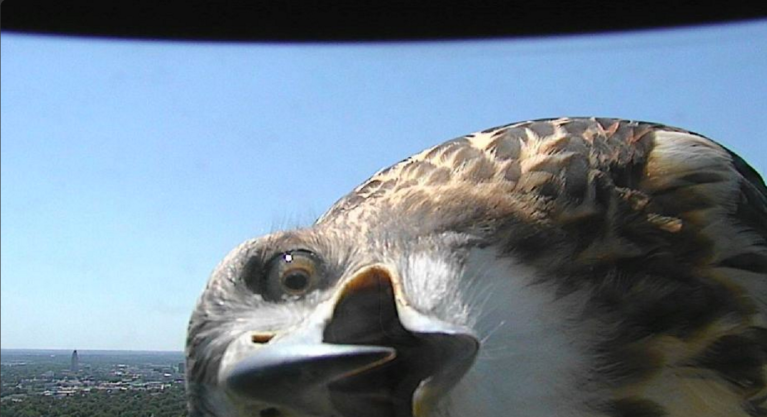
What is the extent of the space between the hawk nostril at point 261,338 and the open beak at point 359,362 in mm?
11

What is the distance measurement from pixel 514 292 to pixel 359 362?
468mm

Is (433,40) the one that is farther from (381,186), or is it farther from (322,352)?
(322,352)

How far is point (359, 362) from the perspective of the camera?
1519 mm

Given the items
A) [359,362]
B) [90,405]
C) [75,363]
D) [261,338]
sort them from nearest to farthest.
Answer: [359,362] < [261,338] < [90,405] < [75,363]

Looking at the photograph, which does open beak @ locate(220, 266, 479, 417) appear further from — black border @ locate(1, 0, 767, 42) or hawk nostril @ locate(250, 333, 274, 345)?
black border @ locate(1, 0, 767, 42)

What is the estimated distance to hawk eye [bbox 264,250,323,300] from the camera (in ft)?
5.90

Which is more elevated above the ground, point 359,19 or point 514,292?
point 359,19

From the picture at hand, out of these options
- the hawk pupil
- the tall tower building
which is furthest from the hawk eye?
the tall tower building

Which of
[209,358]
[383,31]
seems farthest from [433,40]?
[209,358]

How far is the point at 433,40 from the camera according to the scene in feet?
18.4

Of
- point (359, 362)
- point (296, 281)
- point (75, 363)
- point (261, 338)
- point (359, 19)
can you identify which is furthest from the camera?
point (359, 19)

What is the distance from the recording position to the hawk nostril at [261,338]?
1.63 metres

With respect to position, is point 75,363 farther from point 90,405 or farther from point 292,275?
point 292,275

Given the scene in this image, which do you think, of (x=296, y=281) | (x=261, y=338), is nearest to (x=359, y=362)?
(x=261, y=338)
